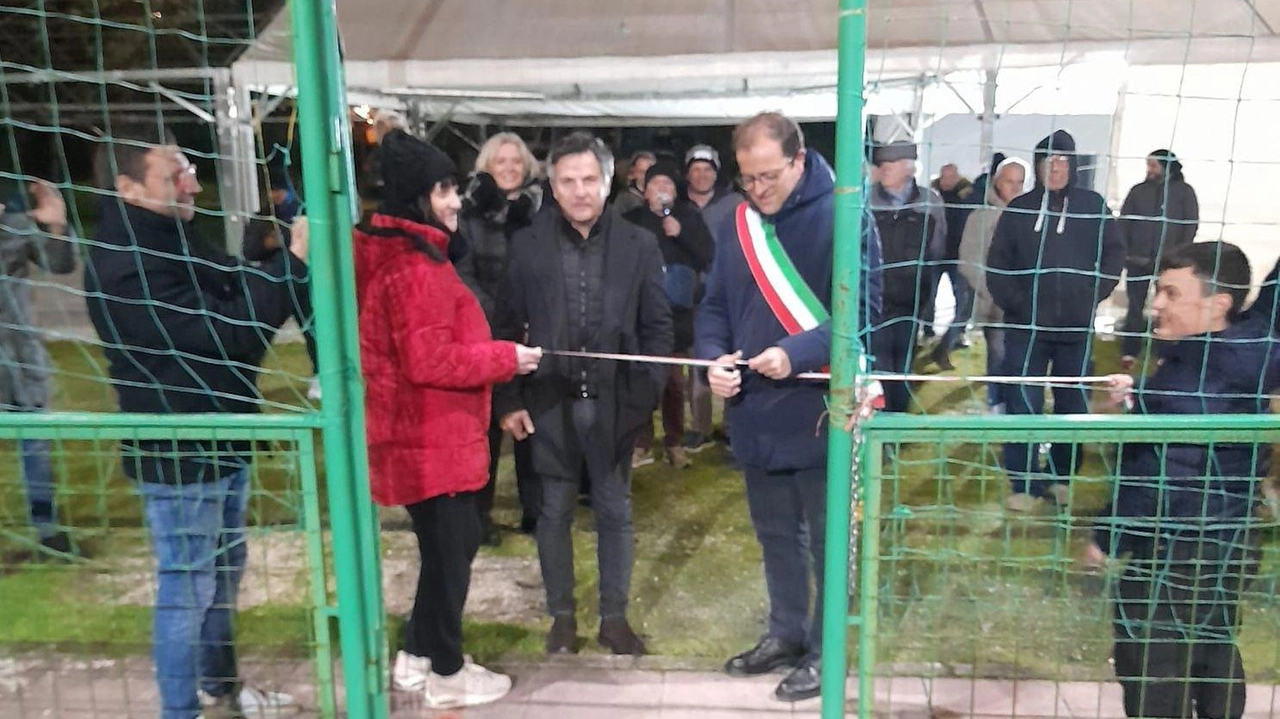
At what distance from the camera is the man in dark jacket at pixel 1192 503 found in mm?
2176

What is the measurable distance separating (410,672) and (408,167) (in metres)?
1.50

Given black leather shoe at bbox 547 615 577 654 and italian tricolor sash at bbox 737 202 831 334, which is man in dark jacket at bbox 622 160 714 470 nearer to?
black leather shoe at bbox 547 615 577 654

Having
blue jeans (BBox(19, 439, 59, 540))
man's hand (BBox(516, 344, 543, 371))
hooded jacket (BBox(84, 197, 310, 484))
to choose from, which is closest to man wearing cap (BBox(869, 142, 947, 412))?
man's hand (BBox(516, 344, 543, 371))

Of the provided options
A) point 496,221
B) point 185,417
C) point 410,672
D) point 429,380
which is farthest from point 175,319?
point 496,221

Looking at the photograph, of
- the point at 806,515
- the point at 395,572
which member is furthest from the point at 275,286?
the point at 395,572

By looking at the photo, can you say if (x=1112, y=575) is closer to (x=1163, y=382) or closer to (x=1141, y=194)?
(x=1163, y=382)

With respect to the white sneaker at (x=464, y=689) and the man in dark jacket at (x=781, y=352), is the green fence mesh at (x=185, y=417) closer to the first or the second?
the white sneaker at (x=464, y=689)

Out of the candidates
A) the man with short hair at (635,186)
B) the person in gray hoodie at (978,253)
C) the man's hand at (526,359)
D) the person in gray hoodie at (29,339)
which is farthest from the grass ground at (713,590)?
the man with short hair at (635,186)

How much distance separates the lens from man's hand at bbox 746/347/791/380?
7.86 feet

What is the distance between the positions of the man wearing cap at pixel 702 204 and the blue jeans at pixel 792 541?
7.46 feet

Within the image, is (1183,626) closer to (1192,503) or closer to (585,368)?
(1192,503)

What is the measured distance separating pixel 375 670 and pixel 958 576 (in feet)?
7.62

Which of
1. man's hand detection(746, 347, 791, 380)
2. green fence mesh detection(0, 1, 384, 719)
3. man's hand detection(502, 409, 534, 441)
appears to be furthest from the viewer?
man's hand detection(502, 409, 534, 441)

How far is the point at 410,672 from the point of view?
2.84 m
